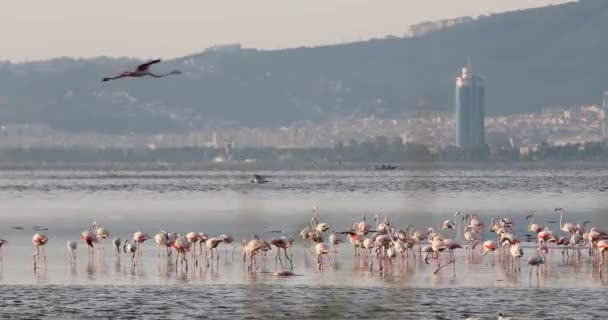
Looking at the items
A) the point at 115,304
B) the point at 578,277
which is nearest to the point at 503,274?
the point at 578,277

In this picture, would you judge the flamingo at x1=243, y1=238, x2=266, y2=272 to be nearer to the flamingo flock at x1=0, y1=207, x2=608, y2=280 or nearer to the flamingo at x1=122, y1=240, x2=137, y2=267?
the flamingo flock at x1=0, y1=207, x2=608, y2=280

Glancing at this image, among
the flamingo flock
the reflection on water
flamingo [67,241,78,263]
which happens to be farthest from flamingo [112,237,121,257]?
flamingo [67,241,78,263]

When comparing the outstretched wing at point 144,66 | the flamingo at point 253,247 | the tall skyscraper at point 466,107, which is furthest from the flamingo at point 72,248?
the outstretched wing at point 144,66

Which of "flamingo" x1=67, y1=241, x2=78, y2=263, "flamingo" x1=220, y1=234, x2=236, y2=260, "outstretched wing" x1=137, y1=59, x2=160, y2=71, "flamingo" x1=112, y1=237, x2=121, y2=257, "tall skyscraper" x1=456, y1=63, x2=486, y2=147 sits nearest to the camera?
"outstretched wing" x1=137, y1=59, x2=160, y2=71

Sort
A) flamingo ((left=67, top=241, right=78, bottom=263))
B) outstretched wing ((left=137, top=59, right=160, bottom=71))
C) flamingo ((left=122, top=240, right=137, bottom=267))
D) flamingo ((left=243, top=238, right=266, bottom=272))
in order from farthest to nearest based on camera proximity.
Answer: flamingo ((left=67, top=241, right=78, bottom=263)) < flamingo ((left=122, top=240, right=137, bottom=267)) < flamingo ((left=243, top=238, right=266, bottom=272)) < outstretched wing ((left=137, top=59, right=160, bottom=71))

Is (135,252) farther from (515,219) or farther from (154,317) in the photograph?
(515,219)

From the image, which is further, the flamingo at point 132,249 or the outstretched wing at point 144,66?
the flamingo at point 132,249

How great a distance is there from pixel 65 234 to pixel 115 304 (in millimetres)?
21725

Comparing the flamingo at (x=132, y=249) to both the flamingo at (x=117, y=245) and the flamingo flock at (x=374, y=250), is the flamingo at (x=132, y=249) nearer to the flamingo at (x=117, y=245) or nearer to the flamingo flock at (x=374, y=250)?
the flamingo flock at (x=374, y=250)

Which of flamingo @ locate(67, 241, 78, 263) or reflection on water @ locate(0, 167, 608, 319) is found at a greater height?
flamingo @ locate(67, 241, 78, 263)

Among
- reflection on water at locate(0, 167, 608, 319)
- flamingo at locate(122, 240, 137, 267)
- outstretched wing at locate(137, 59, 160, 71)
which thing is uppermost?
outstretched wing at locate(137, 59, 160, 71)

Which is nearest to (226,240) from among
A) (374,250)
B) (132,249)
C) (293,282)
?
(132,249)

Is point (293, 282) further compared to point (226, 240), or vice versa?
point (226, 240)

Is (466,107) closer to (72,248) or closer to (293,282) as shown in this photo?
(293,282)
